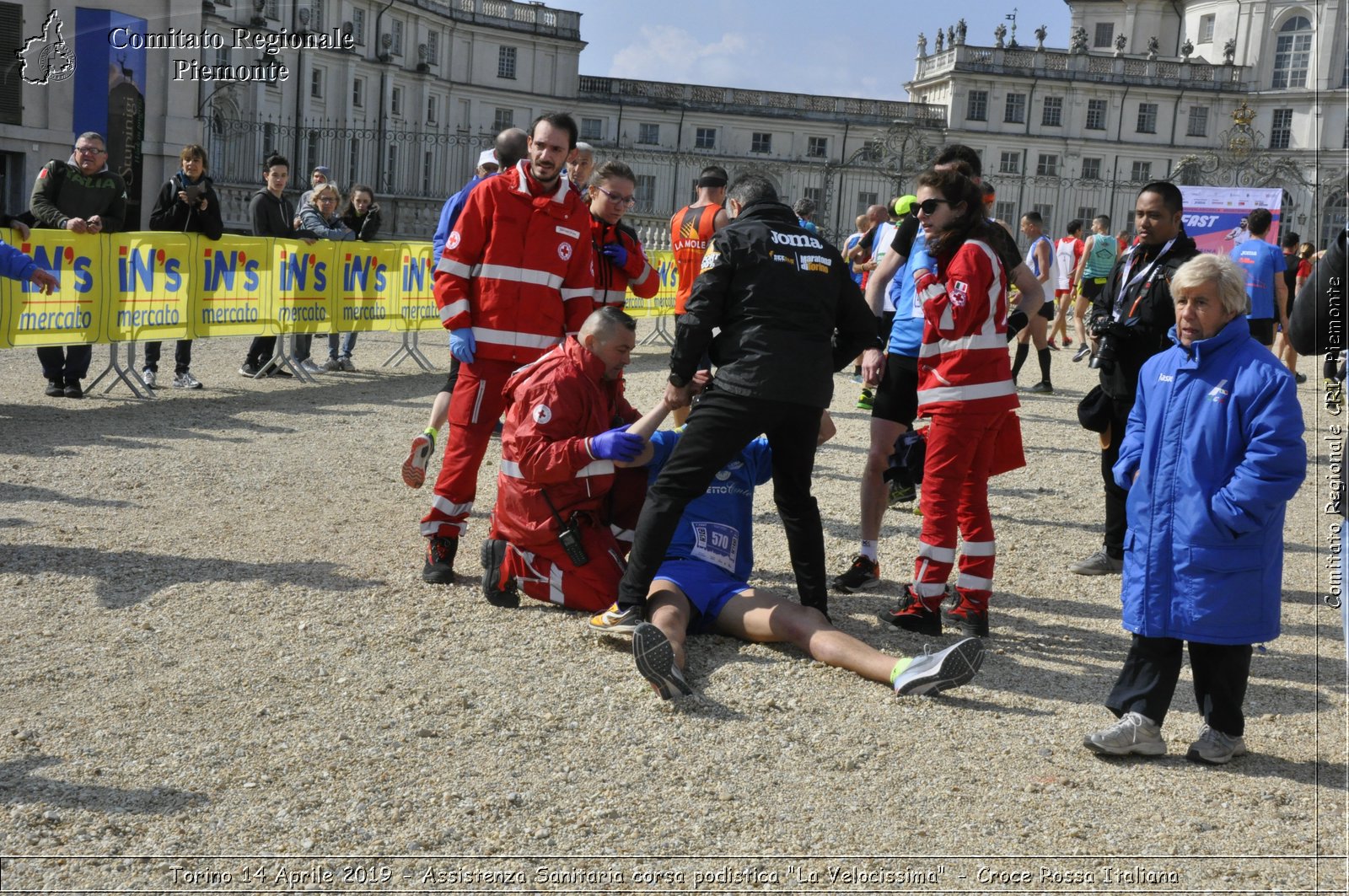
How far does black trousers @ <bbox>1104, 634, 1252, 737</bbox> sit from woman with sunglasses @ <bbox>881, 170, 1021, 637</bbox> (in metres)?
1.27

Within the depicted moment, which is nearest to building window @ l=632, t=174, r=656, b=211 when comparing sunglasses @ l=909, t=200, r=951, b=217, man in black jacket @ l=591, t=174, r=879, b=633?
sunglasses @ l=909, t=200, r=951, b=217

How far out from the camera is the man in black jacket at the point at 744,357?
202 inches

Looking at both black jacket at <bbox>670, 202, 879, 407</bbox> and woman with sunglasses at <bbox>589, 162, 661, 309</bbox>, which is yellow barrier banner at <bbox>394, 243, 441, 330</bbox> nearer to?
woman with sunglasses at <bbox>589, 162, 661, 309</bbox>

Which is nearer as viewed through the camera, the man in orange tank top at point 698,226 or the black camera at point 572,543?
the black camera at point 572,543

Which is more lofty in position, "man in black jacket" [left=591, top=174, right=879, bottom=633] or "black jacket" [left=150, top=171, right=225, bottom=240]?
"black jacket" [left=150, top=171, right=225, bottom=240]

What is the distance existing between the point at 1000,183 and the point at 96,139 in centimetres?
5570

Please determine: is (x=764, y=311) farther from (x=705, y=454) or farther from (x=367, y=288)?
(x=367, y=288)

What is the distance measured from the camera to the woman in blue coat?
13.3 ft

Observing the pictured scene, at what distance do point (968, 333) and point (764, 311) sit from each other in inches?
39.8

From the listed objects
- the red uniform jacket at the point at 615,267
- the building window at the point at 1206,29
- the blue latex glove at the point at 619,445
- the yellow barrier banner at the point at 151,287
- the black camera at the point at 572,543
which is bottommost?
the black camera at the point at 572,543

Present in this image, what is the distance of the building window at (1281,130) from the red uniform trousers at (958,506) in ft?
266

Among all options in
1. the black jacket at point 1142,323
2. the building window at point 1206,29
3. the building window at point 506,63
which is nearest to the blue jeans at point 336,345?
the black jacket at point 1142,323

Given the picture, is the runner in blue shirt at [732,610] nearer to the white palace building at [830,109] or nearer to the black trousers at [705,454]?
the black trousers at [705,454]

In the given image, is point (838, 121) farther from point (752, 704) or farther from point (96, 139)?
point (752, 704)
